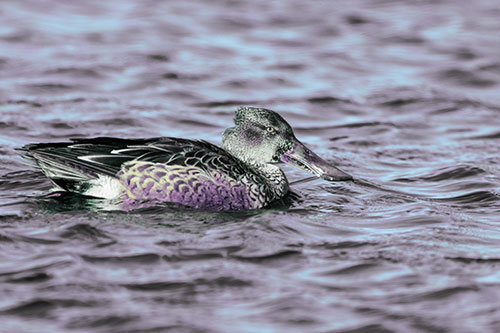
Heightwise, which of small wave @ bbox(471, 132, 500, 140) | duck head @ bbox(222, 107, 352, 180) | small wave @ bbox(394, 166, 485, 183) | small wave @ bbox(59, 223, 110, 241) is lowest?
small wave @ bbox(394, 166, 485, 183)

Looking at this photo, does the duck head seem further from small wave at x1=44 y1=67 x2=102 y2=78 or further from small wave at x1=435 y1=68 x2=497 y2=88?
small wave at x1=435 y1=68 x2=497 y2=88

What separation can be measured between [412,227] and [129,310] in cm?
298

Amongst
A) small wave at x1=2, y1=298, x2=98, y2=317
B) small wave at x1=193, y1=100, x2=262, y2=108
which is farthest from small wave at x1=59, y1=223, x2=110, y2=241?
small wave at x1=193, y1=100, x2=262, y2=108

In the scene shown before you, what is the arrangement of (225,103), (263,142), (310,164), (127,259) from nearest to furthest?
1. (127,259)
2. (263,142)
3. (310,164)
4. (225,103)

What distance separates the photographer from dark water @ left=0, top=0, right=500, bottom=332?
644cm

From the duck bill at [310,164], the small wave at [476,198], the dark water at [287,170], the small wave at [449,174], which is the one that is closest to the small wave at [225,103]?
the dark water at [287,170]

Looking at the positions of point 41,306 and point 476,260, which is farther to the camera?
point 476,260

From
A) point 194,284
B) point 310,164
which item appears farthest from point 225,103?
point 194,284

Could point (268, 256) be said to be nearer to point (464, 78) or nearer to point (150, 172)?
point (150, 172)

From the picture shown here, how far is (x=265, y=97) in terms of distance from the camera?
13281 millimetres

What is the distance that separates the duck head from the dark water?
379 millimetres

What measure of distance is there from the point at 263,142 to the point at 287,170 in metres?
1.49

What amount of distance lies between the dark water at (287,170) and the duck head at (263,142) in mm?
379

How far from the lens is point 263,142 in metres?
8.98
